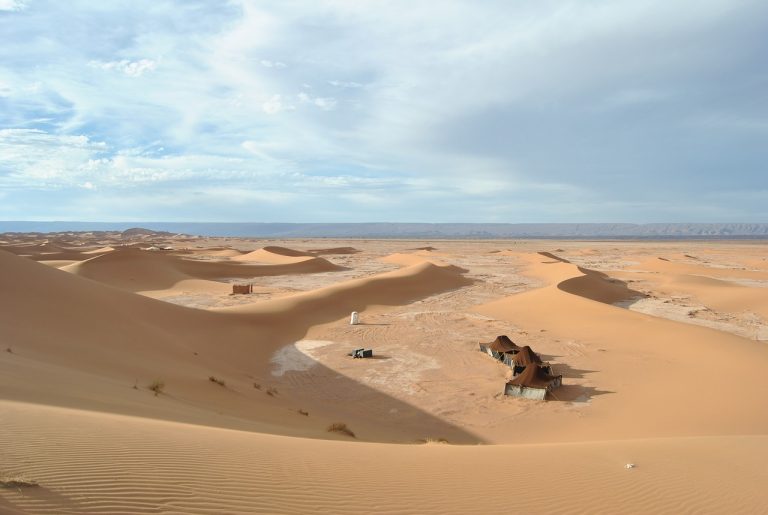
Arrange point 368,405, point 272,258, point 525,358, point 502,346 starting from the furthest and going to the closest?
point 272,258, point 502,346, point 525,358, point 368,405

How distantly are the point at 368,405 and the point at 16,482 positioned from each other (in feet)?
31.4

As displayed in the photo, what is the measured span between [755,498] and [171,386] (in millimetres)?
10360

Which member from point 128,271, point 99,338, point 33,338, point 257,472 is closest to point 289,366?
point 99,338

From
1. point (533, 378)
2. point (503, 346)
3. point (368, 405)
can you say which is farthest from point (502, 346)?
point (368, 405)

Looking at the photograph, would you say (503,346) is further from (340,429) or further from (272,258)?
(272,258)

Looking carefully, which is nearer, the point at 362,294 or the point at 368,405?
the point at 368,405

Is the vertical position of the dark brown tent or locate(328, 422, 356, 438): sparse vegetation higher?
the dark brown tent

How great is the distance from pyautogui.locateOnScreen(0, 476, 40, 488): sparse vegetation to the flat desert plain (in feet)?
0.05

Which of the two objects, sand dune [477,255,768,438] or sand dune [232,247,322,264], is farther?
sand dune [232,247,322,264]

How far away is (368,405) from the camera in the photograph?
12727 millimetres

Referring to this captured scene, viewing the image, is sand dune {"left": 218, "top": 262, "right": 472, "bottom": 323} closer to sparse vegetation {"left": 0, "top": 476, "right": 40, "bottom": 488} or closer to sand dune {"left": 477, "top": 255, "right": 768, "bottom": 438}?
sand dune {"left": 477, "top": 255, "right": 768, "bottom": 438}

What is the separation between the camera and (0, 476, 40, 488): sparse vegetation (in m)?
3.60

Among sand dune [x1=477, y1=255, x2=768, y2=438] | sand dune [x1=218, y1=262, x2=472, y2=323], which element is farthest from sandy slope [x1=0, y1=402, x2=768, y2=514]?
sand dune [x1=218, y1=262, x2=472, y2=323]

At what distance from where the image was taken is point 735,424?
11094 mm
